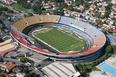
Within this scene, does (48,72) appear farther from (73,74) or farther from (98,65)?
(98,65)

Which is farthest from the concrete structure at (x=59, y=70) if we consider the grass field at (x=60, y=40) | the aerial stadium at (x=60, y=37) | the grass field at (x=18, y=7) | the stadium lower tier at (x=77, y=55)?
the grass field at (x=18, y=7)

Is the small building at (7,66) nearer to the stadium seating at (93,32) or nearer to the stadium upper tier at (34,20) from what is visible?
the stadium upper tier at (34,20)

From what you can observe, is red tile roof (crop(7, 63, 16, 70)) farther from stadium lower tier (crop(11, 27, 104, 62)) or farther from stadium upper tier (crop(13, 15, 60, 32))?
stadium upper tier (crop(13, 15, 60, 32))

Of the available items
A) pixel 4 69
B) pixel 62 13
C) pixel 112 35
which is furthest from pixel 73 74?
pixel 62 13

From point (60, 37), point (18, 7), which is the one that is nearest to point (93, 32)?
point (60, 37)

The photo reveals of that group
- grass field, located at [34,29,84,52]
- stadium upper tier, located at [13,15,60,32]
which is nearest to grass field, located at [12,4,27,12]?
stadium upper tier, located at [13,15,60,32]

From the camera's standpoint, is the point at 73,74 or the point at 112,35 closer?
the point at 73,74

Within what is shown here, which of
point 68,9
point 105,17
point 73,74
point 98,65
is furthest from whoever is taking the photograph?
point 68,9

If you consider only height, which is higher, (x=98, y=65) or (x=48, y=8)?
(x=48, y=8)
